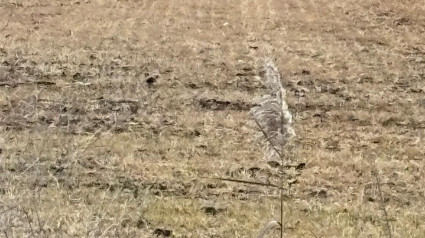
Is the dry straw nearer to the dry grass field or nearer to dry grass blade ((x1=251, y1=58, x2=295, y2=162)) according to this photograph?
dry grass blade ((x1=251, y1=58, x2=295, y2=162))

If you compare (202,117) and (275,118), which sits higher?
(275,118)

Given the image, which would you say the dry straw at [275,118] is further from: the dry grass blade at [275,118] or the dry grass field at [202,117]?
the dry grass field at [202,117]

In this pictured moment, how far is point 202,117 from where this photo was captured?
3980 mm

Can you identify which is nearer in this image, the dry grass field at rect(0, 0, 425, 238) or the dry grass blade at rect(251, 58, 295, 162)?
the dry grass blade at rect(251, 58, 295, 162)

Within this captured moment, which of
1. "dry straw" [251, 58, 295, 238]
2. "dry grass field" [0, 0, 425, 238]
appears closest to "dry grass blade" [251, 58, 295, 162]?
"dry straw" [251, 58, 295, 238]

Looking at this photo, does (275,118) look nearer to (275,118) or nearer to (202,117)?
(275,118)

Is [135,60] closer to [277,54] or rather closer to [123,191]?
[277,54]

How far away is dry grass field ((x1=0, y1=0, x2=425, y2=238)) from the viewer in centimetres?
308

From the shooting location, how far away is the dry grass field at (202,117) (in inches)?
121

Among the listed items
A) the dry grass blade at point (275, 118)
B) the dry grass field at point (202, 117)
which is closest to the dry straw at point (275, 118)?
the dry grass blade at point (275, 118)

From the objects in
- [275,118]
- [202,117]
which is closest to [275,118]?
[275,118]

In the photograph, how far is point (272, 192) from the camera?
10.7 ft

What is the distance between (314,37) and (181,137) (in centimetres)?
181

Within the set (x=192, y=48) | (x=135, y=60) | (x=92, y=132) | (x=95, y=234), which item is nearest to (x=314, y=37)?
(x=192, y=48)
